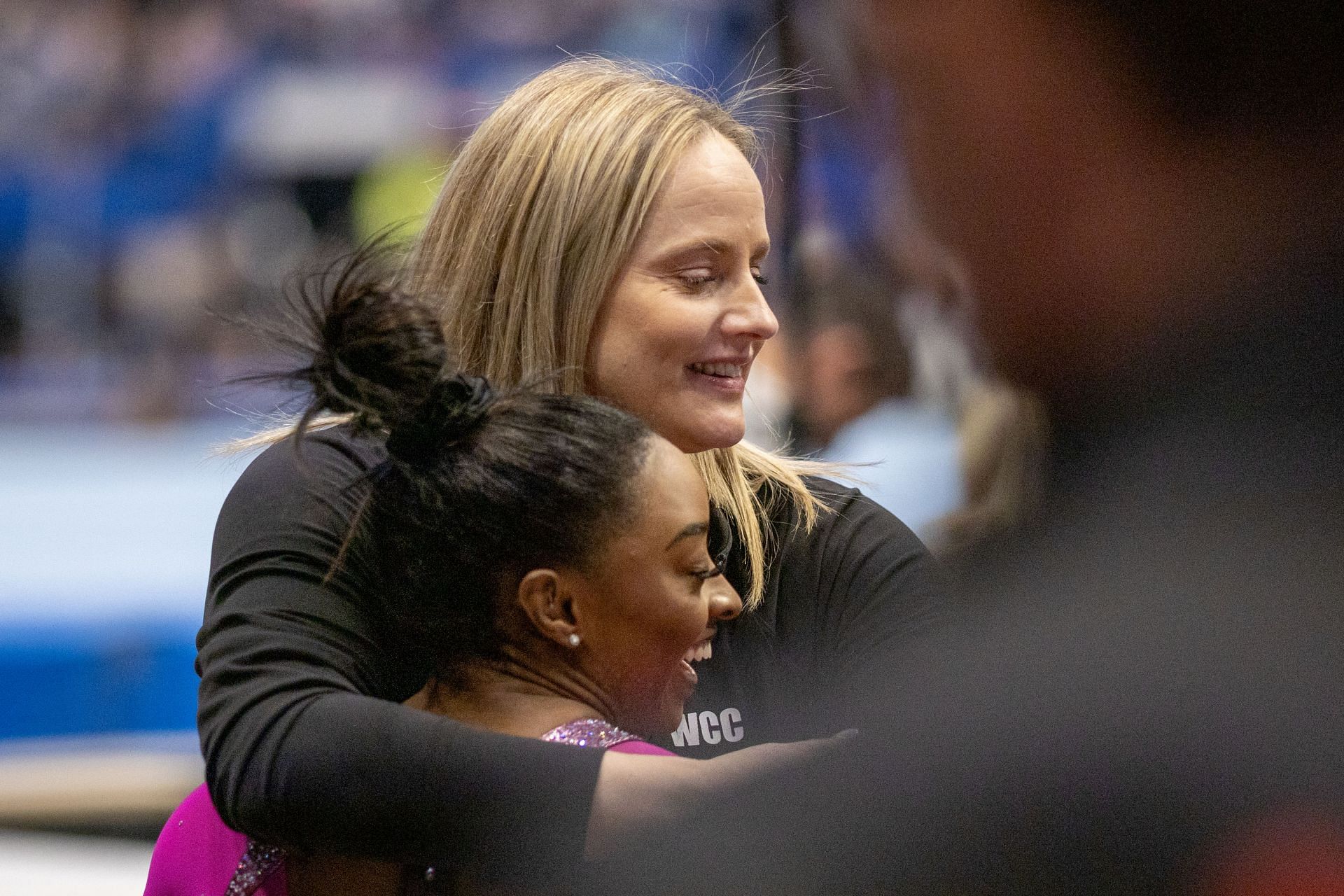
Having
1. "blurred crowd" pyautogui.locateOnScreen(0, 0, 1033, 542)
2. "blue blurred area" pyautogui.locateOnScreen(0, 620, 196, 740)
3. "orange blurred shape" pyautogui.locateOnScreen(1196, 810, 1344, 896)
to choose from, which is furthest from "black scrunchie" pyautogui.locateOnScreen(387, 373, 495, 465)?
"blurred crowd" pyautogui.locateOnScreen(0, 0, 1033, 542)

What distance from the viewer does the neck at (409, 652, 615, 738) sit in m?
1.40

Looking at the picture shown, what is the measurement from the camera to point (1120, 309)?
56cm

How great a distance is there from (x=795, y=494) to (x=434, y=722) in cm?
73

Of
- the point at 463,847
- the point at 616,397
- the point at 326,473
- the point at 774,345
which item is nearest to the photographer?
the point at 463,847

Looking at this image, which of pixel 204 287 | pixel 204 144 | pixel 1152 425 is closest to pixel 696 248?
pixel 1152 425

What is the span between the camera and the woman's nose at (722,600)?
1.49m

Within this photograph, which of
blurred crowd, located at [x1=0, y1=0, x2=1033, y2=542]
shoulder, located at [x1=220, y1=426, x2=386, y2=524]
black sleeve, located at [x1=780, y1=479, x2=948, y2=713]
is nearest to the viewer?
shoulder, located at [x1=220, y1=426, x2=386, y2=524]

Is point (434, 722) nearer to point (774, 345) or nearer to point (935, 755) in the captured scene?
point (935, 755)

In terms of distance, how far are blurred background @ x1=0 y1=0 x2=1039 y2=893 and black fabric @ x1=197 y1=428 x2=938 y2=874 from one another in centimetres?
16

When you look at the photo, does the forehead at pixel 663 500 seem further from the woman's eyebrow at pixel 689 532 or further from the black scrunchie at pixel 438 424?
the black scrunchie at pixel 438 424

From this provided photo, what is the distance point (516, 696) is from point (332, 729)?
0.29 meters

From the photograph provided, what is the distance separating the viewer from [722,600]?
1.49 meters

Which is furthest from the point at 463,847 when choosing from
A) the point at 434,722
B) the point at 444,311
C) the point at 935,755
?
the point at 444,311

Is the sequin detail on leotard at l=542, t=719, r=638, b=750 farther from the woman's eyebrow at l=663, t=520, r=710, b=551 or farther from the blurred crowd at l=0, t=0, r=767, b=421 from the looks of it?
the blurred crowd at l=0, t=0, r=767, b=421
